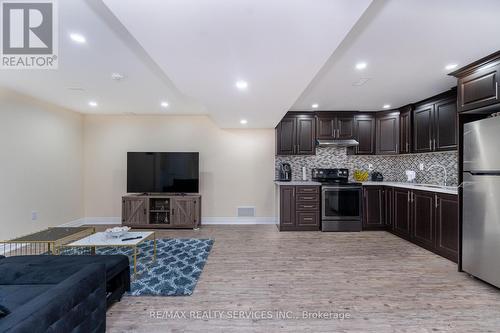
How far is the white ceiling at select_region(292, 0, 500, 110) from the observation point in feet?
5.69

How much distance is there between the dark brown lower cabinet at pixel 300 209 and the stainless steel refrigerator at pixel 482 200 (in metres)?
2.31

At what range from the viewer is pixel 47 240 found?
9.28ft

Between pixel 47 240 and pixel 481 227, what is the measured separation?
5.13 m

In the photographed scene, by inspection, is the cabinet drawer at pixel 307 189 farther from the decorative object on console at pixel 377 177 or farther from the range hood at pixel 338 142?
the decorative object on console at pixel 377 177

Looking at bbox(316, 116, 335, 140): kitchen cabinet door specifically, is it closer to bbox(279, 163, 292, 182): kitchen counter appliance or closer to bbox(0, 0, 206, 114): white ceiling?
bbox(279, 163, 292, 182): kitchen counter appliance

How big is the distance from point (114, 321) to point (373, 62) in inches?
145

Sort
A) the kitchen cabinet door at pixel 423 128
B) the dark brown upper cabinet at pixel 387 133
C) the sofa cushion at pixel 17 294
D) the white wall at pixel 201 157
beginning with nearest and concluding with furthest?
the sofa cushion at pixel 17 294 < the kitchen cabinet door at pixel 423 128 < the dark brown upper cabinet at pixel 387 133 < the white wall at pixel 201 157

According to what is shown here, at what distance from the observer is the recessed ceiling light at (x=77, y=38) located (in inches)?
82.2

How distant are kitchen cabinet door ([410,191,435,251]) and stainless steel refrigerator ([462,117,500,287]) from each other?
2.59 ft

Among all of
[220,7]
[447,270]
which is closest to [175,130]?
[220,7]

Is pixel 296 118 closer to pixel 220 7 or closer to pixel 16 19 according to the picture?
pixel 220 7

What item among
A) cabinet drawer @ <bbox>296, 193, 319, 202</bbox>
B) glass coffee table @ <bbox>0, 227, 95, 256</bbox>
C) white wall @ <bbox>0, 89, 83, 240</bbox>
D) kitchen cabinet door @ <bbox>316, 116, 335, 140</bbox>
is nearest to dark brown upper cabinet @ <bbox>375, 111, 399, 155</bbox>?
kitchen cabinet door @ <bbox>316, 116, 335, 140</bbox>

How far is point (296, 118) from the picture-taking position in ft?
16.6

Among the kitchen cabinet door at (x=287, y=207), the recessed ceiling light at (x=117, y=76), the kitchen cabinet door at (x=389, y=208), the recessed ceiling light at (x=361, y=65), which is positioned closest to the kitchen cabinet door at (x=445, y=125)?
the kitchen cabinet door at (x=389, y=208)
